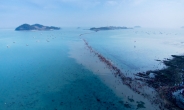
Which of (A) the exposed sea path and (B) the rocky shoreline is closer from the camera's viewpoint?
(B) the rocky shoreline

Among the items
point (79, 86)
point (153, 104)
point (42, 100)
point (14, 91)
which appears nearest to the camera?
point (153, 104)

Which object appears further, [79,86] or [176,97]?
Result: [79,86]

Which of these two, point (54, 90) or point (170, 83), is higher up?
point (170, 83)

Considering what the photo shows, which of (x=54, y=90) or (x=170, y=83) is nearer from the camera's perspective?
(x=54, y=90)

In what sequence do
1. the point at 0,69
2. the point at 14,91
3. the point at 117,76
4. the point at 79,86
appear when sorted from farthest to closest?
the point at 0,69
the point at 117,76
the point at 79,86
the point at 14,91

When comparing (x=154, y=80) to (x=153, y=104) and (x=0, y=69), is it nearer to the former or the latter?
(x=153, y=104)

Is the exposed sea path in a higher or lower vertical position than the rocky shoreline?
lower

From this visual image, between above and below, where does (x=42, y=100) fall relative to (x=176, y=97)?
below

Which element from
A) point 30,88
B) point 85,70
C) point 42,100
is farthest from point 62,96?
point 85,70

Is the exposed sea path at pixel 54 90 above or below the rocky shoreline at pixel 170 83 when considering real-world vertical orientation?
below

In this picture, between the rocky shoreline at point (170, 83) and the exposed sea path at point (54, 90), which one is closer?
the rocky shoreline at point (170, 83)

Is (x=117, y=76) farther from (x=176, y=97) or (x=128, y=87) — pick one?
(x=176, y=97)
